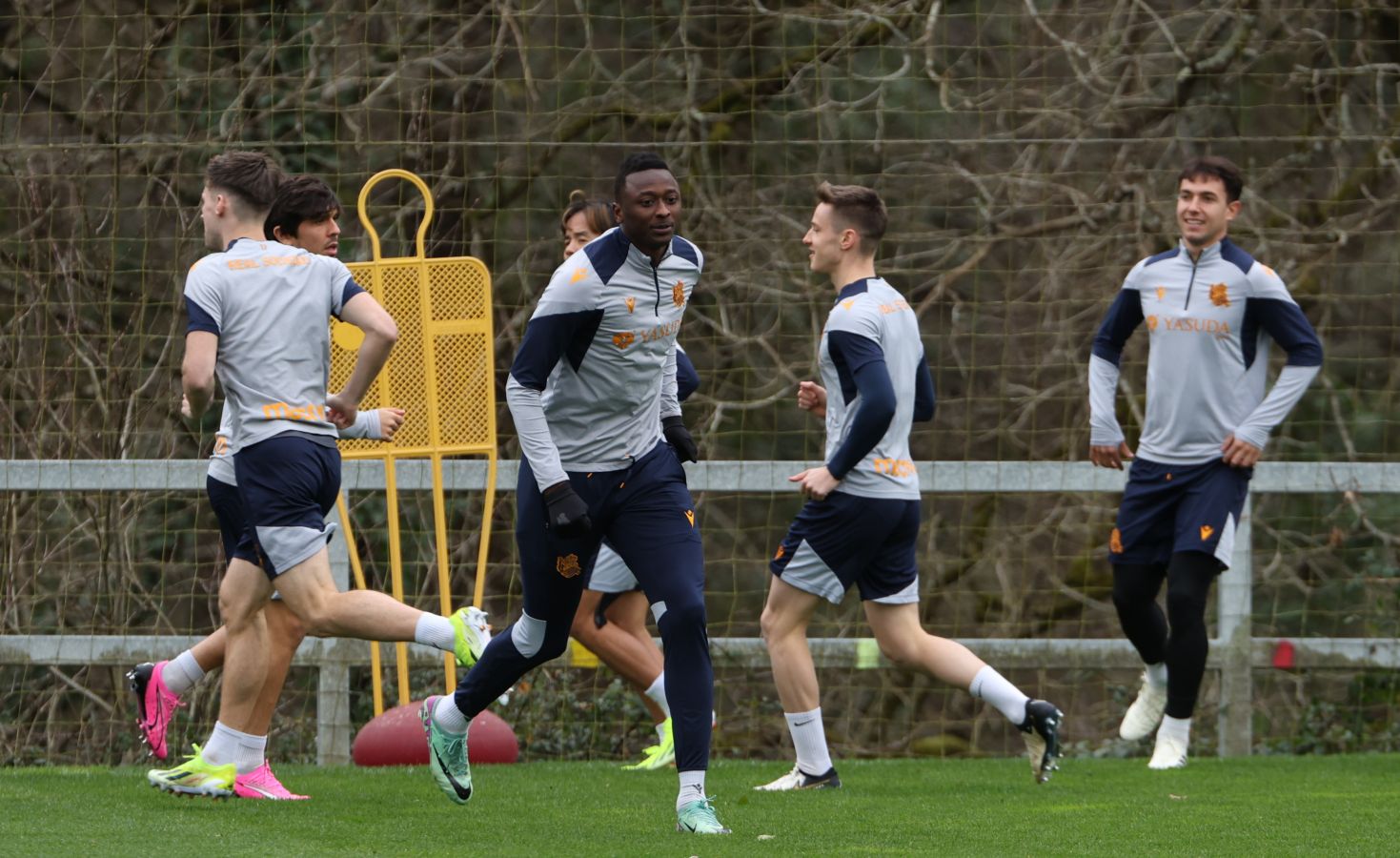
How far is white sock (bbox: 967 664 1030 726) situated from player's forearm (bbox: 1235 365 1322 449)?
136 cm

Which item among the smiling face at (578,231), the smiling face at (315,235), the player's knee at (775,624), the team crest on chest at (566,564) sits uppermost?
the smiling face at (578,231)

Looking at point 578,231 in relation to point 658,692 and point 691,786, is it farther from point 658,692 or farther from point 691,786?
point 691,786

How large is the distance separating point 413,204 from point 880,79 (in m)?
2.26

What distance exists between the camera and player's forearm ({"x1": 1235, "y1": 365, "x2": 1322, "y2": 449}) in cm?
752

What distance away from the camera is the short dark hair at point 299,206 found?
687cm

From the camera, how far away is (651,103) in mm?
10555

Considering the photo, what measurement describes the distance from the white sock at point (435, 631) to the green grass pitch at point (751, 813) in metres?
0.52

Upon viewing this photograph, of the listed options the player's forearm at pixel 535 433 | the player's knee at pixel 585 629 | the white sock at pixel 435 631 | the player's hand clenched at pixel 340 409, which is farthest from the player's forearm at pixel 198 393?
the player's knee at pixel 585 629

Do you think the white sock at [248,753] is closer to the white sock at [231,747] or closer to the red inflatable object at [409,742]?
the white sock at [231,747]

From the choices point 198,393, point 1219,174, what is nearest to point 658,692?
point 198,393

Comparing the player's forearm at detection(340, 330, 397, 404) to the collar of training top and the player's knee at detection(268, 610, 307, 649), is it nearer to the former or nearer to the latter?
the player's knee at detection(268, 610, 307, 649)

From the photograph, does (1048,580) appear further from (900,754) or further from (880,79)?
(880,79)

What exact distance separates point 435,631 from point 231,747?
757mm

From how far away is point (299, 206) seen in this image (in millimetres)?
6867
